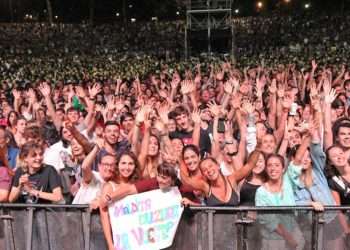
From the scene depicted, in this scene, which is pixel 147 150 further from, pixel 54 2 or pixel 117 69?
pixel 54 2

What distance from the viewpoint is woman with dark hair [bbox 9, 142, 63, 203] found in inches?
201

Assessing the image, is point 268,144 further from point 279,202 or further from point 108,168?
point 108,168

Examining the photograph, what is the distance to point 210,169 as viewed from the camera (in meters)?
5.12

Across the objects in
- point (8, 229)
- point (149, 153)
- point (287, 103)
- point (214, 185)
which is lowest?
point (8, 229)

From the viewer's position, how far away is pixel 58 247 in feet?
16.2

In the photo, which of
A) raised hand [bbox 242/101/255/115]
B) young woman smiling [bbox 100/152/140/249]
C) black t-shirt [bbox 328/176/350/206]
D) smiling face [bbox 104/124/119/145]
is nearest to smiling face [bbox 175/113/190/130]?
raised hand [bbox 242/101/255/115]

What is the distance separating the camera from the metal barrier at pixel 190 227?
4.62m

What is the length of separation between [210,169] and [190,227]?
1.94ft

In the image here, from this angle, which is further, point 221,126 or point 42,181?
point 221,126

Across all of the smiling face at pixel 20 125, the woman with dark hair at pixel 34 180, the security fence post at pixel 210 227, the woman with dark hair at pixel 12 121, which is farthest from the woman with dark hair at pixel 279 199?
the woman with dark hair at pixel 12 121

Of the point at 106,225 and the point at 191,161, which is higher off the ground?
the point at 191,161

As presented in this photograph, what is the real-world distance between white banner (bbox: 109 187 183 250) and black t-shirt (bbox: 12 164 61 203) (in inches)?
28.2

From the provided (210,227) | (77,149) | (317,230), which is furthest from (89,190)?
(317,230)

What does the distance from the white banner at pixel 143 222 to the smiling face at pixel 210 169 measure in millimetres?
433
